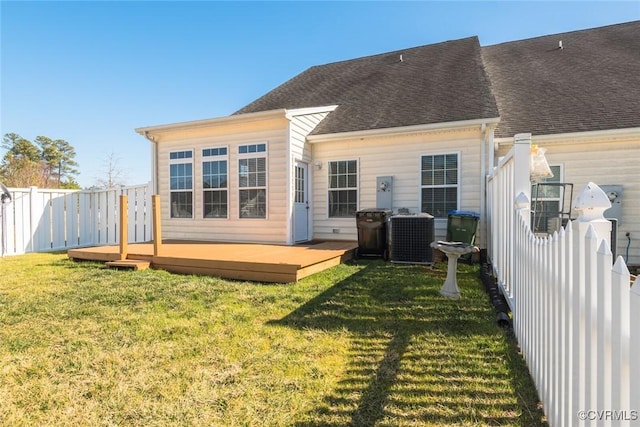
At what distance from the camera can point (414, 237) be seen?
6.30 meters

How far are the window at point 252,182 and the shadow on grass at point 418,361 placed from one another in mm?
4039

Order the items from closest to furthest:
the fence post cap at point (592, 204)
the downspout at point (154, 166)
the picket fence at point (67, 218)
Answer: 1. the fence post cap at point (592, 204)
2. the picket fence at point (67, 218)
3. the downspout at point (154, 166)

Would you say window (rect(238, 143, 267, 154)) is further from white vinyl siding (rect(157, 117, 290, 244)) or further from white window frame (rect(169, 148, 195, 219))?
white window frame (rect(169, 148, 195, 219))

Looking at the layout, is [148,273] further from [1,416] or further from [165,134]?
[165,134]

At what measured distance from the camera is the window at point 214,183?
27.2 feet

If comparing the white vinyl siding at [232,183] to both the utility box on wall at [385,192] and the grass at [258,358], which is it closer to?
the utility box on wall at [385,192]

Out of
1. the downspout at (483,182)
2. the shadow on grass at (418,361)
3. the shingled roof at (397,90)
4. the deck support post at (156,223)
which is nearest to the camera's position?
the shadow on grass at (418,361)

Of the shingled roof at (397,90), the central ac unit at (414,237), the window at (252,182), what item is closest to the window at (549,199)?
the shingled roof at (397,90)

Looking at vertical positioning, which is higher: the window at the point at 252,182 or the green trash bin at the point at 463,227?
the window at the point at 252,182

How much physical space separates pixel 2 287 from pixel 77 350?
3.32 metres

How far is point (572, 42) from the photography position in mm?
10328

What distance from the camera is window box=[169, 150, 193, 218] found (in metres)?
8.66

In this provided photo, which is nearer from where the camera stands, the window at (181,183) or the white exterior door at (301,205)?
the white exterior door at (301,205)

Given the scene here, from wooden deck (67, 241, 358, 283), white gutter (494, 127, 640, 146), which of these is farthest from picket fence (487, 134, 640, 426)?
white gutter (494, 127, 640, 146)
